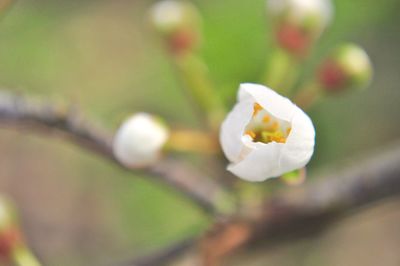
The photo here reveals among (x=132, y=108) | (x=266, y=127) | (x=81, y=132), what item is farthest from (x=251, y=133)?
(x=132, y=108)

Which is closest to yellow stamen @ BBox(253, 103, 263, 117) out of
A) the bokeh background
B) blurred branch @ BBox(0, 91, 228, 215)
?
blurred branch @ BBox(0, 91, 228, 215)

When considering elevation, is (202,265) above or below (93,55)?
below

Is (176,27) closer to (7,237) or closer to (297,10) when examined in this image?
(297,10)

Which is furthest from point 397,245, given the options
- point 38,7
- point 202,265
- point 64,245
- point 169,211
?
point 202,265

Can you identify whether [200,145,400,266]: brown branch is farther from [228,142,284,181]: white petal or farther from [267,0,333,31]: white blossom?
[228,142,284,181]: white petal

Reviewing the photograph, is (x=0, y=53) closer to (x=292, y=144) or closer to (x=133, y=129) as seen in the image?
(x=133, y=129)
